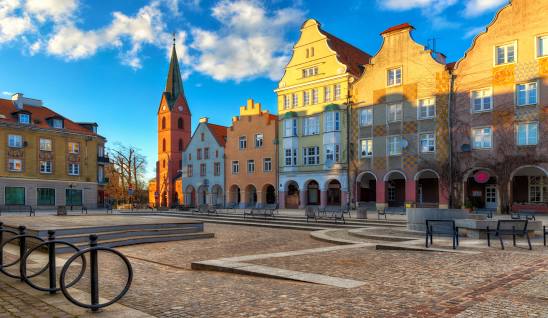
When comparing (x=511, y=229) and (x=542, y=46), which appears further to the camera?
(x=542, y=46)

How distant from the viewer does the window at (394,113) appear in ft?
132

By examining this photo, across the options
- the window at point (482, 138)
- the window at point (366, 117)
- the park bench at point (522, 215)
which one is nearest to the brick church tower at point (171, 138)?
the window at point (366, 117)

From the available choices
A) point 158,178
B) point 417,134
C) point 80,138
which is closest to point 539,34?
point 417,134

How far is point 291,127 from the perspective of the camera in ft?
160

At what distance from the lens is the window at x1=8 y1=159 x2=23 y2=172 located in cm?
5050

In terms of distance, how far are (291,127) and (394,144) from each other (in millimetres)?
12484

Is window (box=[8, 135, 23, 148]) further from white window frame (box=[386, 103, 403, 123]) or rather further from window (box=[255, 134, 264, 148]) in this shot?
white window frame (box=[386, 103, 403, 123])

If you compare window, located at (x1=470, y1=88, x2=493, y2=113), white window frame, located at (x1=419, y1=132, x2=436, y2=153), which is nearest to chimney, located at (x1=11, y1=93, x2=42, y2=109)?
white window frame, located at (x1=419, y1=132, x2=436, y2=153)

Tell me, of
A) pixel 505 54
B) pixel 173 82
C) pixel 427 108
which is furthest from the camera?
pixel 173 82

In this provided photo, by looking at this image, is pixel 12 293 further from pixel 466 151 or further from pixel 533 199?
pixel 533 199

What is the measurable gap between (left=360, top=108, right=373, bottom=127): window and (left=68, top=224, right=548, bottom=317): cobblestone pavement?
3056 centimetres

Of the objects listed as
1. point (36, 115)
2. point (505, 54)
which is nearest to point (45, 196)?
Result: point (36, 115)

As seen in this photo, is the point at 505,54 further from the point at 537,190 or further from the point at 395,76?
the point at 537,190

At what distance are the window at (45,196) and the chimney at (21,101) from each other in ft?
36.1
